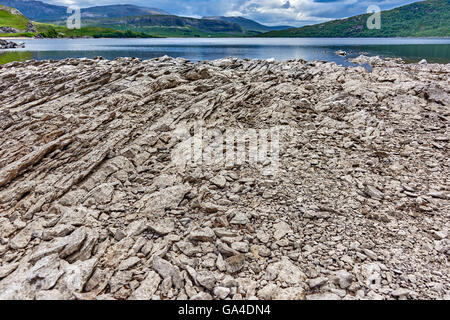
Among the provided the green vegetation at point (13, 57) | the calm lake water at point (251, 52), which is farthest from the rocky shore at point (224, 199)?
the green vegetation at point (13, 57)

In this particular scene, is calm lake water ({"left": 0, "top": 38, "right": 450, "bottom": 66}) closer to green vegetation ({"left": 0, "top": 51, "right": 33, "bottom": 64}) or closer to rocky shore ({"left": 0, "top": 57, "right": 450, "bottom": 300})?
green vegetation ({"left": 0, "top": 51, "right": 33, "bottom": 64})

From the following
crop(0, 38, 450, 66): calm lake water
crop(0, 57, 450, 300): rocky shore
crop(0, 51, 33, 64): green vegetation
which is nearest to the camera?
crop(0, 57, 450, 300): rocky shore

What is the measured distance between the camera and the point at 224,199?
9.92 m

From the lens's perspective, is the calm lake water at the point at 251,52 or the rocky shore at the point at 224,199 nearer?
the rocky shore at the point at 224,199

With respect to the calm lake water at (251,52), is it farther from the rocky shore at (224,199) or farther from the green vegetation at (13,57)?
the rocky shore at (224,199)

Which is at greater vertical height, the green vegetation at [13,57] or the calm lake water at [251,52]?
the calm lake water at [251,52]

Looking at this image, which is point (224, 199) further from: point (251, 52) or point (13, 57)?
point (251, 52)

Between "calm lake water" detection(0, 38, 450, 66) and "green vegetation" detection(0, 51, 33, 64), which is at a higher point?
"calm lake water" detection(0, 38, 450, 66)

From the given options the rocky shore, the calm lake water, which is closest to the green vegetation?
the calm lake water

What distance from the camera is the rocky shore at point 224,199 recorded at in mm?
6656

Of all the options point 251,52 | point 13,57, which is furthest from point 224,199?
point 251,52

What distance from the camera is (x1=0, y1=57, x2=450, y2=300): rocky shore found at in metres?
6.66

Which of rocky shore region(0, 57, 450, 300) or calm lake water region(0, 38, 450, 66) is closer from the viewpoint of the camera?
rocky shore region(0, 57, 450, 300)

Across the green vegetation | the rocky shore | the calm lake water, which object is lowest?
the rocky shore
